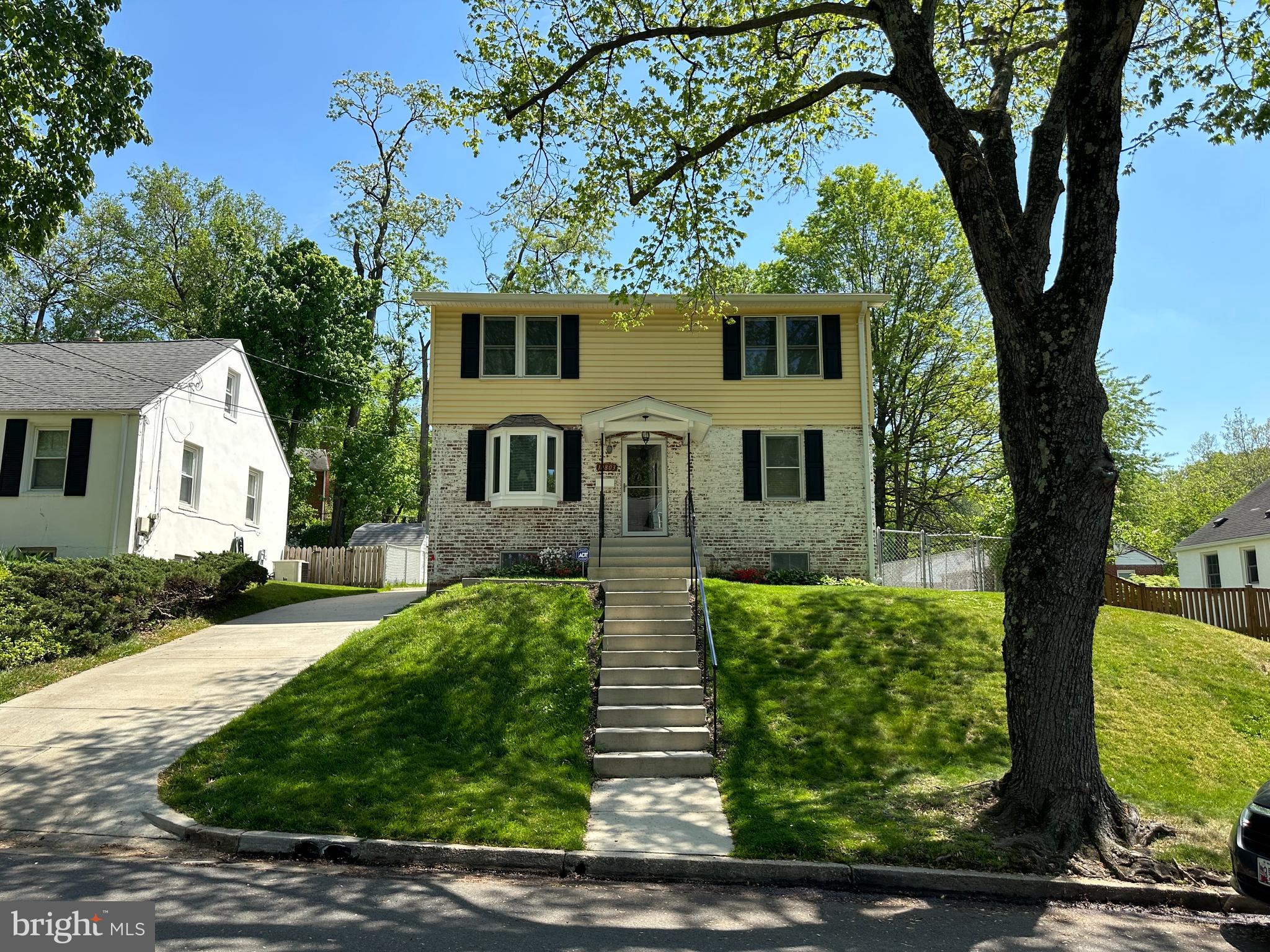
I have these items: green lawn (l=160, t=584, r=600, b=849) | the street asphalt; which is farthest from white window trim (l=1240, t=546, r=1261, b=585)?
the street asphalt

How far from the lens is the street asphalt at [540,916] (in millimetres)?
4793

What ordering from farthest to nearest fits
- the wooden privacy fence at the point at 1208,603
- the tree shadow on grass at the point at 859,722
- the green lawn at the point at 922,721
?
the wooden privacy fence at the point at 1208,603 → the green lawn at the point at 922,721 → the tree shadow on grass at the point at 859,722

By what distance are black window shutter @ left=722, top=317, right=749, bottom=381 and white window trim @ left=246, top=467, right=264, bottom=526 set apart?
14279mm

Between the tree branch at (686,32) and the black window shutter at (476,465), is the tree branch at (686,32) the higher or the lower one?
the higher one

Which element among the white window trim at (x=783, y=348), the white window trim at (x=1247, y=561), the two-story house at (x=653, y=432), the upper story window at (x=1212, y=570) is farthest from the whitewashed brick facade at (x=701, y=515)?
Result: the upper story window at (x=1212, y=570)

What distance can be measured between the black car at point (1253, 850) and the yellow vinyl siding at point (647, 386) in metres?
13.2

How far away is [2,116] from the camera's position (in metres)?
9.41

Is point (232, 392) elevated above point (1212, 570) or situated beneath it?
elevated above

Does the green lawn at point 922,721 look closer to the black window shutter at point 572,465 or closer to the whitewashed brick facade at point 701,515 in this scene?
the whitewashed brick facade at point 701,515

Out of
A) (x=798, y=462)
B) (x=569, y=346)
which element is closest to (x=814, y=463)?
(x=798, y=462)

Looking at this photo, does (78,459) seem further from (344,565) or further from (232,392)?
(344,565)

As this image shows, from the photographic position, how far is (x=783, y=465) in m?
18.3

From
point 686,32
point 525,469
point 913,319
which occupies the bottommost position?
point 525,469

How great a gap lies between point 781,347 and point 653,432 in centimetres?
355
